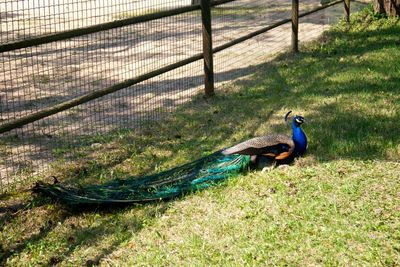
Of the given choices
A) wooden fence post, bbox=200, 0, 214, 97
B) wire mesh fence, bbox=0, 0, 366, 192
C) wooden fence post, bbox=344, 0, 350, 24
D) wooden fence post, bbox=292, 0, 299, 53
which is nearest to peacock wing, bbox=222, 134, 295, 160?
wire mesh fence, bbox=0, 0, 366, 192

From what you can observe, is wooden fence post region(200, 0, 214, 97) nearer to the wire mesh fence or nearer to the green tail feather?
the wire mesh fence

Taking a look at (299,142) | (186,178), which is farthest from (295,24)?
(186,178)

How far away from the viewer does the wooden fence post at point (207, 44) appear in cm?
748

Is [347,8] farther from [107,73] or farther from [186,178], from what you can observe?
[186,178]

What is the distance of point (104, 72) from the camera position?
9016mm

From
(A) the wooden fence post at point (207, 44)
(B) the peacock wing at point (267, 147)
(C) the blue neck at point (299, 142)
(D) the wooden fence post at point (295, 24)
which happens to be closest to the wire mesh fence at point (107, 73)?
(A) the wooden fence post at point (207, 44)

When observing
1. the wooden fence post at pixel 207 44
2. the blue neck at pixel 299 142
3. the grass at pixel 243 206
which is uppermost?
the wooden fence post at pixel 207 44

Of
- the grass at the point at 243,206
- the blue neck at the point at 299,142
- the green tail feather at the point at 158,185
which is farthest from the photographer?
the blue neck at the point at 299,142

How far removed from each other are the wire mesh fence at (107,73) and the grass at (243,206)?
441 millimetres

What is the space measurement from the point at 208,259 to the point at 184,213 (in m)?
0.72

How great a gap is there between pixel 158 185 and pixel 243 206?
27.5 inches

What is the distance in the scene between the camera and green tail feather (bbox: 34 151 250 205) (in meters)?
4.57

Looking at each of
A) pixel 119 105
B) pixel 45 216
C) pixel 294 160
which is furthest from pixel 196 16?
pixel 45 216

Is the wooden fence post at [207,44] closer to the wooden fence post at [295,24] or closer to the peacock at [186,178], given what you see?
the peacock at [186,178]
